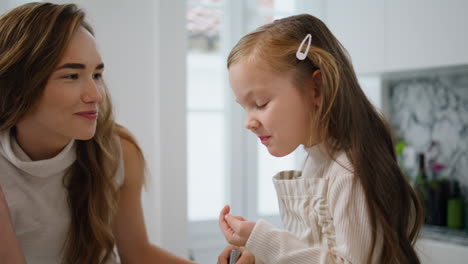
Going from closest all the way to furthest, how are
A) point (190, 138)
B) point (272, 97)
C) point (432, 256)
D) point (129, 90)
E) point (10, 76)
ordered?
point (272, 97), point (10, 76), point (432, 256), point (129, 90), point (190, 138)

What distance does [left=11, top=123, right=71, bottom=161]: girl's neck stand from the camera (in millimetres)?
1247

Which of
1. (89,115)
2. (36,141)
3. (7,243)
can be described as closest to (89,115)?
(89,115)

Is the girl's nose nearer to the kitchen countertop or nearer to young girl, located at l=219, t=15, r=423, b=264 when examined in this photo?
young girl, located at l=219, t=15, r=423, b=264

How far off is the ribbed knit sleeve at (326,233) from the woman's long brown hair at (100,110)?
621 millimetres

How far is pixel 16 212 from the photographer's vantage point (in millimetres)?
1241

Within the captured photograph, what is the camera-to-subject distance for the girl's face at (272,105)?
Answer: 38.1 inches

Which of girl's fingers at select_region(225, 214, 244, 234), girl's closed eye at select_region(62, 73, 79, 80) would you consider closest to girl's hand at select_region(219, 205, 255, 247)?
girl's fingers at select_region(225, 214, 244, 234)

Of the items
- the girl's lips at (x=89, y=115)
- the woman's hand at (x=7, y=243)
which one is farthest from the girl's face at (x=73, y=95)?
the woman's hand at (x=7, y=243)

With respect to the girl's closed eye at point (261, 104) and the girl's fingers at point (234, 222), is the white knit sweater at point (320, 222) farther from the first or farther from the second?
the girl's closed eye at point (261, 104)

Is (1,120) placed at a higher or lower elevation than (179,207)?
higher

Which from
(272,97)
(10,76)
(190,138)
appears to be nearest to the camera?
(272,97)

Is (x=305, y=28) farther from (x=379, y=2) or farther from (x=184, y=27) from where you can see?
(x=379, y=2)

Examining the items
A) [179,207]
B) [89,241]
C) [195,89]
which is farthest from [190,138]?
[89,241]

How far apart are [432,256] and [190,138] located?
165 cm
